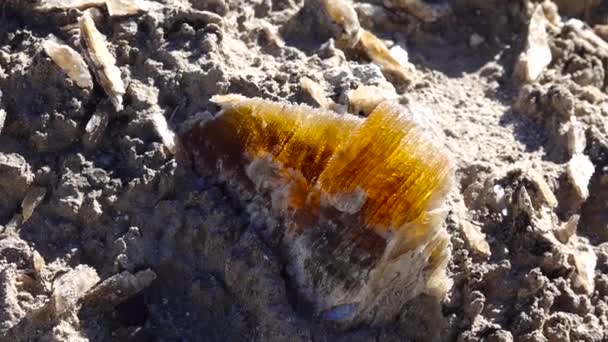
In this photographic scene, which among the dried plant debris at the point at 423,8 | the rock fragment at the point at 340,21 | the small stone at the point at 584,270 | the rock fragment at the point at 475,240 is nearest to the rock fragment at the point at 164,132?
the rock fragment at the point at 340,21


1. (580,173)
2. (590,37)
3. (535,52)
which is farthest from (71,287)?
(590,37)

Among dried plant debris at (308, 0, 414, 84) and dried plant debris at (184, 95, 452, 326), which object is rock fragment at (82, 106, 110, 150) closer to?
dried plant debris at (184, 95, 452, 326)

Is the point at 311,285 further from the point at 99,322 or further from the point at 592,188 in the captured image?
the point at 592,188

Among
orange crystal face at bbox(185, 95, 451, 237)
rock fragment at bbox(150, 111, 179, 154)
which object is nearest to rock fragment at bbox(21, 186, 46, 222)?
rock fragment at bbox(150, 111, 179, 154)

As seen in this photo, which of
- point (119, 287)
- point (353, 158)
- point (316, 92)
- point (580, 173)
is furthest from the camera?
point (580, 173)

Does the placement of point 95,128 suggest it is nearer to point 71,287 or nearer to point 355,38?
point 71,287

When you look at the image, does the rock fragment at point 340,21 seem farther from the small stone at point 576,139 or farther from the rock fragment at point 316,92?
the small stone at point 576,139

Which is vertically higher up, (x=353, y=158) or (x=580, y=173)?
(x=353, y=158)
